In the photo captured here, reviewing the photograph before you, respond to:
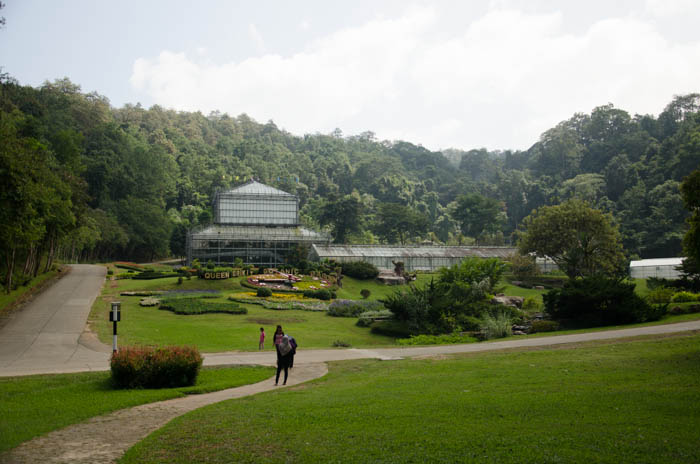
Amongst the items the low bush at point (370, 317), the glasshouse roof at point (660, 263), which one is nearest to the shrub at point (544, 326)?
the low bush at point (370, 317)

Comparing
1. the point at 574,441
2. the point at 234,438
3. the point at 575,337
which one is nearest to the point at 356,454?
the point at 234,438

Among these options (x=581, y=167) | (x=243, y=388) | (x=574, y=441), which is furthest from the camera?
(x=581, y=167)

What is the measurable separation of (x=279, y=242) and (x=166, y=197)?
47725 mm

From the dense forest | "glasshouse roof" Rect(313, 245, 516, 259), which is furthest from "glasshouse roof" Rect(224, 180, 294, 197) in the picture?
"glasshouse roof" Rect(313, 245, 516, 259)

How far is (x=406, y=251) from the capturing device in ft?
205

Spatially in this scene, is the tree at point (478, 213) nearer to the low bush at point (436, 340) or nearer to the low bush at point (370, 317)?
the low bush at point (370, 317)

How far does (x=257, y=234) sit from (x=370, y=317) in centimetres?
3335

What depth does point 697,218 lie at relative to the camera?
1464cm

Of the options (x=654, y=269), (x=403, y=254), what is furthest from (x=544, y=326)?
(x=654, y=269)

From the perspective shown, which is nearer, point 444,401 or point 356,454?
point 356,454

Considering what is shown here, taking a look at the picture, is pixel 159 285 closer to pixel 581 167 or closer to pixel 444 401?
pixel 444 401

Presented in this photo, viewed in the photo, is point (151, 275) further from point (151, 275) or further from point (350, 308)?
point (350, 308)

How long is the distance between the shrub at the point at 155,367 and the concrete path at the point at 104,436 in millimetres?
1298

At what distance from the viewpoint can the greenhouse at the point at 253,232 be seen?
58.5 meters
